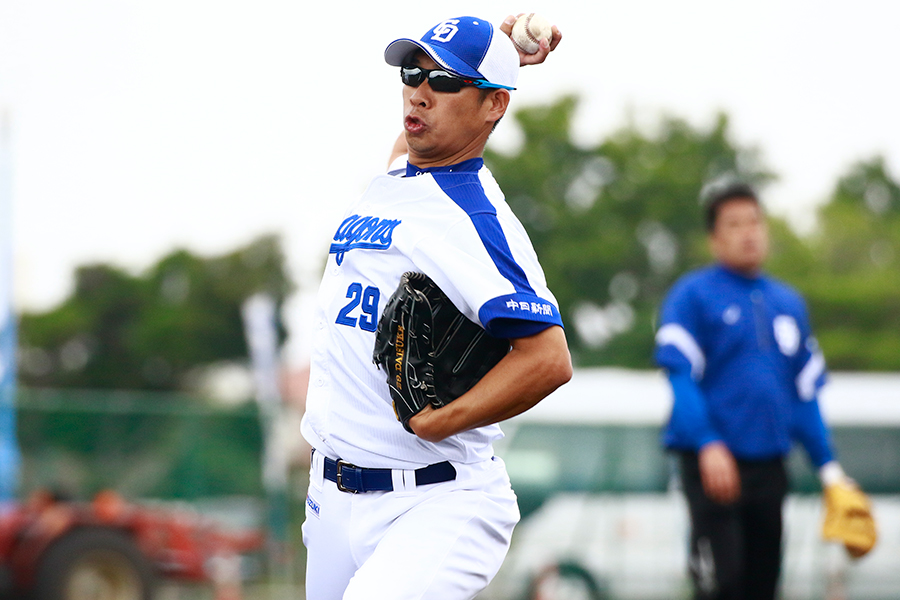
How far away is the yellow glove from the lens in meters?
5.32

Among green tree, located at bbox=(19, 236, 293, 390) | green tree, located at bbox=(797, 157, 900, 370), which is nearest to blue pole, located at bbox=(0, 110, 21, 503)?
green tree, located at bbox=(797, 157, 900, 370)

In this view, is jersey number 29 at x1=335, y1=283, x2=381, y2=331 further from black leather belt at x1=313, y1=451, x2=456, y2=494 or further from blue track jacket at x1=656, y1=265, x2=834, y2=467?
blue track jacket at x1=656, y1=265, x2=834, y2=467

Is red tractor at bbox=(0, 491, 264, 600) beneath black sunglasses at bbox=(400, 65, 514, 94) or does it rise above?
beneath

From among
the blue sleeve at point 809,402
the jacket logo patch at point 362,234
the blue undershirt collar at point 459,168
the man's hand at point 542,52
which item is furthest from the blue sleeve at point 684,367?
the jacket logo patch at point 362,234

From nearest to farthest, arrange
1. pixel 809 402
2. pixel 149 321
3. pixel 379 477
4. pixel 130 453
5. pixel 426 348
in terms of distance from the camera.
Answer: pixel 426 348 → pixel 379 477 → pixel 809 402 → pixel 130 453 → pixel 149 321

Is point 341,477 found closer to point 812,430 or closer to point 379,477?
point 379,477

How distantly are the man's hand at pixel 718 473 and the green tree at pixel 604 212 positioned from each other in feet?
106

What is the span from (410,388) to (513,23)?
1.60m

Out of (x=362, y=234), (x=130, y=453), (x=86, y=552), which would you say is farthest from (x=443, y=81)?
(x=130, y=453)

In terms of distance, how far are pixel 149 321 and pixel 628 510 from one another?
155 ft

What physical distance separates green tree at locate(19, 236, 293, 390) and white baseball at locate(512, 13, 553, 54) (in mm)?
51378

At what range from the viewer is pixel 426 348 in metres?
2.94

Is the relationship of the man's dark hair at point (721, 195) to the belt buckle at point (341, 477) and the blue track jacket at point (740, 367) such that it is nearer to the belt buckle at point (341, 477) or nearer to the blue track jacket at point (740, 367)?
the blue track jacket at point (740, 367)

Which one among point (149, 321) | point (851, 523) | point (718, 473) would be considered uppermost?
point (718, 473)
